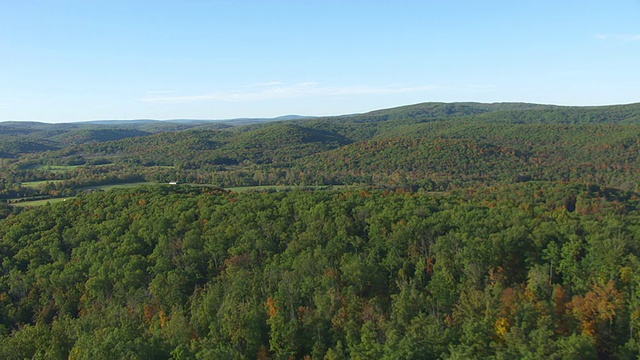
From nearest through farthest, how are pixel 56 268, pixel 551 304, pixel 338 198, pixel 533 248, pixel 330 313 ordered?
pixel 551 304, pixel 330 313, pixel 533 248, pixel 56 268, pixel 338 198

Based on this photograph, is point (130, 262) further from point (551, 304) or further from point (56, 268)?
point (551, 304)

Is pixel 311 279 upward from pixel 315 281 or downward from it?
upward

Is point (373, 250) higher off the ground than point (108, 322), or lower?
higher

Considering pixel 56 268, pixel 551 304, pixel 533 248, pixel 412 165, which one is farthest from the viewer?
pixel 412 165

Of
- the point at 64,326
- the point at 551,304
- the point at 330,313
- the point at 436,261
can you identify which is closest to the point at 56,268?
the point at 64,326

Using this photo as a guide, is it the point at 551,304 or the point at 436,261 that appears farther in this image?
the point at 436,261

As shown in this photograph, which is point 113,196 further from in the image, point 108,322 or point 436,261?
point 436,261

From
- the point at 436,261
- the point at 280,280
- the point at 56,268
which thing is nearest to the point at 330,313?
the point at 280,280
